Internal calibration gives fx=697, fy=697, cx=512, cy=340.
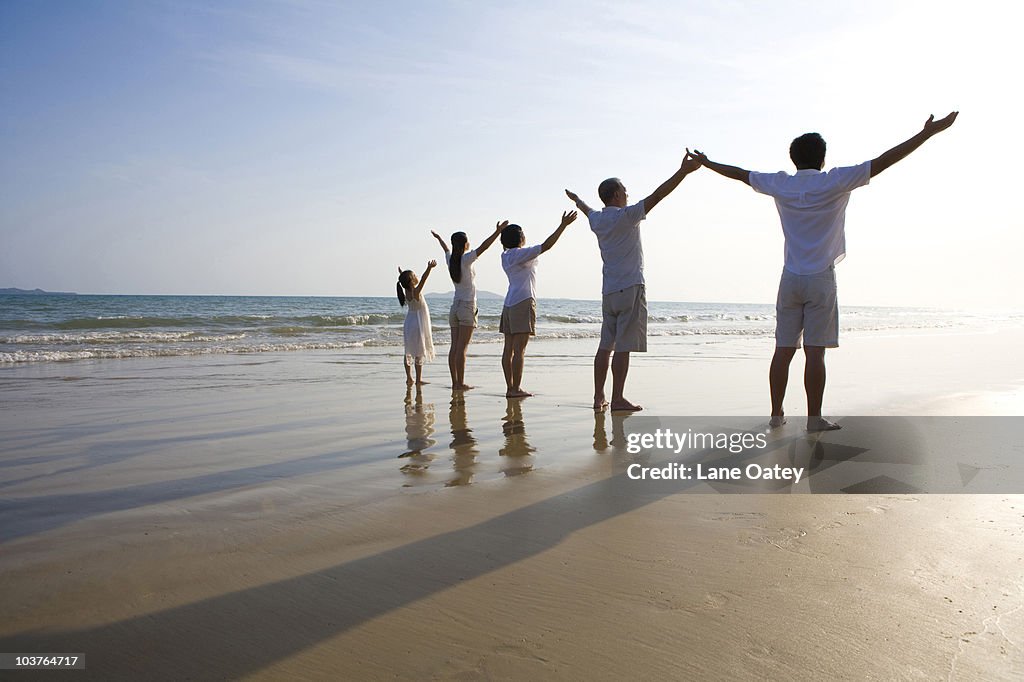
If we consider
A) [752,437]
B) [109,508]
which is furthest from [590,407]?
[109,508]

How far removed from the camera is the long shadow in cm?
181

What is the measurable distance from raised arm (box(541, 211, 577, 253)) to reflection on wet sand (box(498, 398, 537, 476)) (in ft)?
5.39

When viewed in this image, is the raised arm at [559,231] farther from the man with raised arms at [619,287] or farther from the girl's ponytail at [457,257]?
the girl's ponytail at [457,257]

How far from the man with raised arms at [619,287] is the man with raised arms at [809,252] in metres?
1.17

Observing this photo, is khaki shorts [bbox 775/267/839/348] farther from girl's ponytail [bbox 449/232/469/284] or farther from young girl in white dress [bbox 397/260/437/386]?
young girl in white dress [bbox 397/260/437/386]

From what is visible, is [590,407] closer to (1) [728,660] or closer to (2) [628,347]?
(2) [628,347]

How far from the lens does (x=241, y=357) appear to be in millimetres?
12031

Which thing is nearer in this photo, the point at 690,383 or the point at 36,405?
the point at 36,405

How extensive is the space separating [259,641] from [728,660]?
1.23 metres

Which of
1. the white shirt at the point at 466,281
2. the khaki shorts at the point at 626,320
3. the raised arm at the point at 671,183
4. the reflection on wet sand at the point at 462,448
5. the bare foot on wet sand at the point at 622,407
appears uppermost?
the raised arm at the point at 671,183

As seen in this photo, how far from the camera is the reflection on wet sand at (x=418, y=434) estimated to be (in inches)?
155
